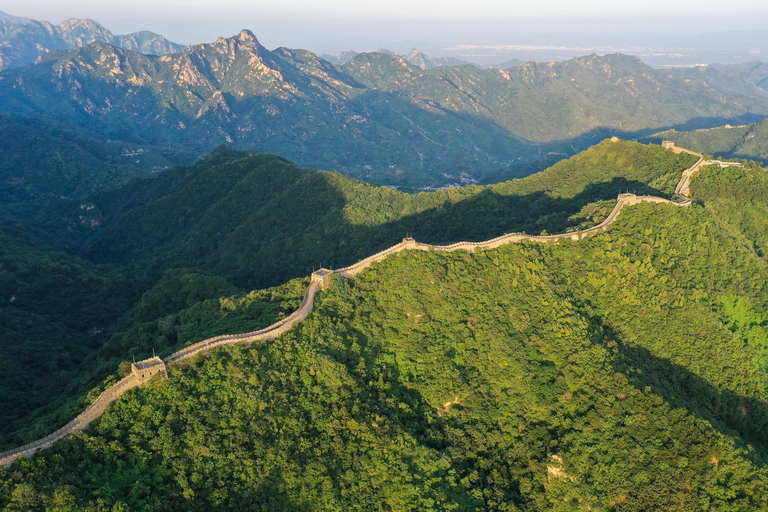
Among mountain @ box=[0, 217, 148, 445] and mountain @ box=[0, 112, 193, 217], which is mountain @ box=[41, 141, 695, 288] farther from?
mountain @ box=[0, 112, 193, 217]

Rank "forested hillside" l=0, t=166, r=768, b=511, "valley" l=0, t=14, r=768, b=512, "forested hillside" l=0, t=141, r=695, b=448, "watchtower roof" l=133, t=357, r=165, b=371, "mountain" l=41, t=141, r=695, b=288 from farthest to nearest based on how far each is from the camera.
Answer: "mountain" l=41, t=141, r=695, b=288, "forested hillside" l=0, t=141, r=695, b=448, "watchtower roof" l=133, t=357, r=165, b=371, "valley" l=0, t=14, r=768, b=512, "forested hillside" l=0, t=166, r=768, b=511

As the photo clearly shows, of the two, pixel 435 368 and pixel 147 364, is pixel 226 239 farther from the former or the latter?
pixel 435 368

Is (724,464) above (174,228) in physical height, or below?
above

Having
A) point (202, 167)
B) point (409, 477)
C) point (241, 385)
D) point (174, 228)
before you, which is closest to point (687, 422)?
point (409, 477)

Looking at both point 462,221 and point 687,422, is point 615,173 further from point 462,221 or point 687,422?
point 687,422

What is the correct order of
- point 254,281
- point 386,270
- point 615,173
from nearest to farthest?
point 386,270 → point 254,281 → point 615,173

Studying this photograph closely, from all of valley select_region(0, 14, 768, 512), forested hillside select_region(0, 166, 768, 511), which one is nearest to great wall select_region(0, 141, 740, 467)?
valley select_region(0, 14, 768, 512)
